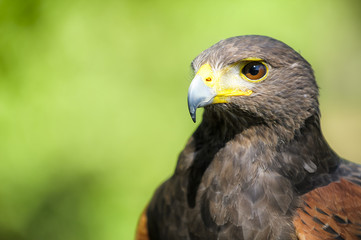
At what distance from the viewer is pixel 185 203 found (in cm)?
275

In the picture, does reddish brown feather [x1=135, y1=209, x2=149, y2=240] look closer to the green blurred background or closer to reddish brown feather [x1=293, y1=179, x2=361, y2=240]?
reddish brown feather [x1=293, y1=179, x2=361, y2=240]

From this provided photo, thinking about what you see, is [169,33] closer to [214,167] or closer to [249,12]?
[249,12]

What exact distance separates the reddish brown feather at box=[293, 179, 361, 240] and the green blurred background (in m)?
2.73

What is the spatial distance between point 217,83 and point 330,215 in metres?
0.85

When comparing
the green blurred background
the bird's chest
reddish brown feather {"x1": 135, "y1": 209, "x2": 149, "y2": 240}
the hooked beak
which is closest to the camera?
the hooked beak

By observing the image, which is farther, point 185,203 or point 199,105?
point 185,203

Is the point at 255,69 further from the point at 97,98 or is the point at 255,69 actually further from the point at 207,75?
the point at 97,98

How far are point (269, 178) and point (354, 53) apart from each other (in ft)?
21.0

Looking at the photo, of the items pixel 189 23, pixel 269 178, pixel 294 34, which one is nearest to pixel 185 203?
pixel 269 178

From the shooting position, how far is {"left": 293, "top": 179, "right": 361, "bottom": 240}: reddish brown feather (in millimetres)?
2416

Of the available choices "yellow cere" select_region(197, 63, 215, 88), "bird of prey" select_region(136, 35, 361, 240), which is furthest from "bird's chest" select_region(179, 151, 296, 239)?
"yellow cere" select_region(197, 63, 215, 88)

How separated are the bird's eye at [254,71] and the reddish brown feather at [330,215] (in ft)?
2.12

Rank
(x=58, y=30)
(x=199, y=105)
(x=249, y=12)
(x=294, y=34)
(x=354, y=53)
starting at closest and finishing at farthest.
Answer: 1. (x=199, y=105)
2. (x=58, y=30)
3. (x=249, y=12)
4. (x=294, y=34)
5. (x=354, y=53)

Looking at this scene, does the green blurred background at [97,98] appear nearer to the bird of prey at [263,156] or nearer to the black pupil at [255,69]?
the bird of prey at [263,156]
